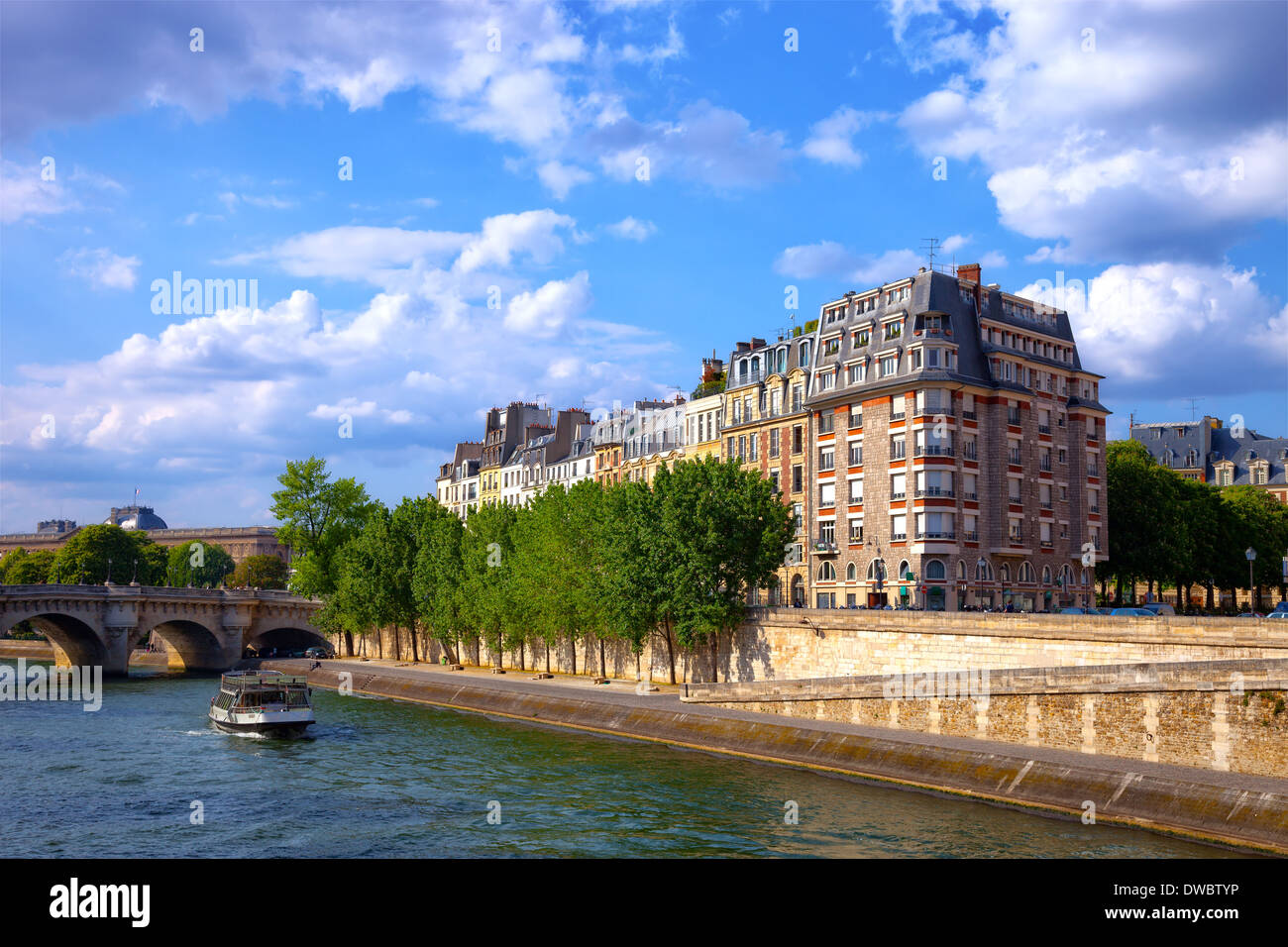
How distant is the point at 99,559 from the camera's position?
531 feet

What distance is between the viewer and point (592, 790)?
38.3 m

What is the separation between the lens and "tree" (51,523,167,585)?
527 feet

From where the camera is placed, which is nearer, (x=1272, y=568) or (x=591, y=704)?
(x=591, y=704)

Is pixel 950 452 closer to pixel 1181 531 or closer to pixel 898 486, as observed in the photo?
pixel 898 486

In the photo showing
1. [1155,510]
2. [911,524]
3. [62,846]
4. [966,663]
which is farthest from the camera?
[1155,510]

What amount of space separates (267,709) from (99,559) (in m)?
123

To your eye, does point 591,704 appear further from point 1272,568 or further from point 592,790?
point 1272,568

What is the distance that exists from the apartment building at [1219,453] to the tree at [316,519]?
90.9 m

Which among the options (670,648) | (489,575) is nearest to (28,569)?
(489,575)

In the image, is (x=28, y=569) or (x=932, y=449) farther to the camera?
(x=28, y=569)
